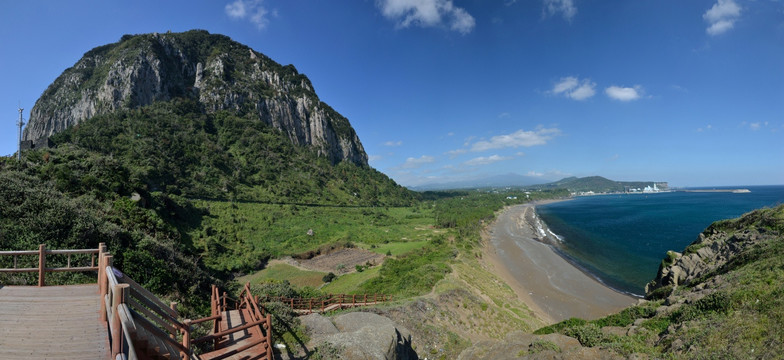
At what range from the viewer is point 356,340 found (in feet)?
35.8

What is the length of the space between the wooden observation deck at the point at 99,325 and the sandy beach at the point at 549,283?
29.6 metres

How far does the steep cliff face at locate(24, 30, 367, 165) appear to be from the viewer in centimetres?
7775

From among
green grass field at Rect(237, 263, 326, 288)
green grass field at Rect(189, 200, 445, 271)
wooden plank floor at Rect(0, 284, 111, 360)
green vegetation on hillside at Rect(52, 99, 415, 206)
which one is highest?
green vegetation on hillside at Rect(52, 99, 415, 206)

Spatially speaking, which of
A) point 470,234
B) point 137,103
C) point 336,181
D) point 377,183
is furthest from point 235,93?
point 470,234

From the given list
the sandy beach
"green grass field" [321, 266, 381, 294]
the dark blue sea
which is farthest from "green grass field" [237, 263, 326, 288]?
the dark blue sea

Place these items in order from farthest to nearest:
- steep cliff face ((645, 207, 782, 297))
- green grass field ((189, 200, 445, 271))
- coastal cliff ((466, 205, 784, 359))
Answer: green grass field ((189, 200, 445, 271))
steep cliff face ((645, 207, 782, 297))
coastal cliff ((466, 205, 784, 359))

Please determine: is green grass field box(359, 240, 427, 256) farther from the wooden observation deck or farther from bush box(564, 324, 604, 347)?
the wooden observation deck

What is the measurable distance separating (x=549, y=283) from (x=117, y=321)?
43966mm

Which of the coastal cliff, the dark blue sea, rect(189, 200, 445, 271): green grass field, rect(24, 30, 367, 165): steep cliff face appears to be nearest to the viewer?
the coastal cliff

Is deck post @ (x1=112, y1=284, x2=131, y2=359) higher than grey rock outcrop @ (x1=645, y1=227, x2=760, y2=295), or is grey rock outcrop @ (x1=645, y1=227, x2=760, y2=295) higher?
deck post @ (x1=112, y1=284, x2=131, y2=359)

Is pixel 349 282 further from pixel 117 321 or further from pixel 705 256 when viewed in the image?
pixel 117 321

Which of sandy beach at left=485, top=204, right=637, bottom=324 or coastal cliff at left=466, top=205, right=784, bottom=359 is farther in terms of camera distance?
sandy beach at left=485, top=204, right=637, bottom=324

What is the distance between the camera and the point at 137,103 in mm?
77125

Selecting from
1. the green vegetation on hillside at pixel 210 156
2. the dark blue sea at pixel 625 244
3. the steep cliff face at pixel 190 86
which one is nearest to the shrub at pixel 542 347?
the dark blue sea at pixel 625 244
